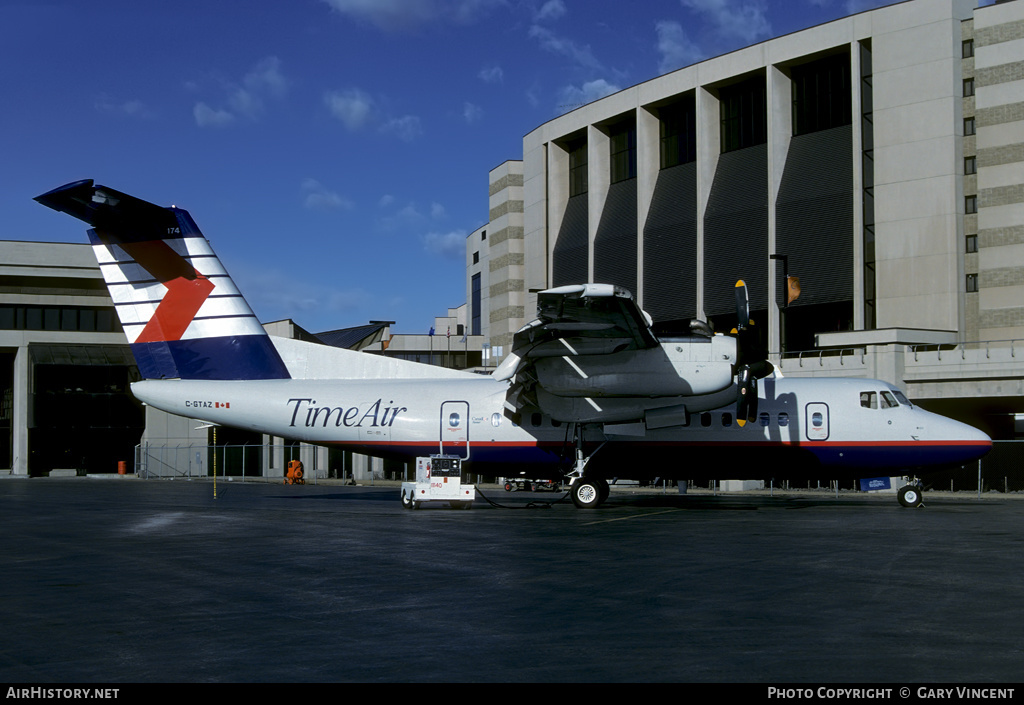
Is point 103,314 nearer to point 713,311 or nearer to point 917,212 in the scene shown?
point 713,311

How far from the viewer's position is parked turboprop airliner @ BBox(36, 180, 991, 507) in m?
24.5

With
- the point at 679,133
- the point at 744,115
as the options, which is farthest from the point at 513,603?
the point at 679,133

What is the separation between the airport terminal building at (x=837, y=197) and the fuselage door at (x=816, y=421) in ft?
55.6

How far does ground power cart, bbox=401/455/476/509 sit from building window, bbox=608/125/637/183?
161 ft

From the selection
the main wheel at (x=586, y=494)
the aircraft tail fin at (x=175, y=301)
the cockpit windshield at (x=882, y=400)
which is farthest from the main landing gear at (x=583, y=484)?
the aircraft tail fin at (x=175, y=301)

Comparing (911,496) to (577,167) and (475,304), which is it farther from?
(475,304)

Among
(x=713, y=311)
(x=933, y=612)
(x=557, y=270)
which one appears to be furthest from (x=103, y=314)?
(x=933, y=612)

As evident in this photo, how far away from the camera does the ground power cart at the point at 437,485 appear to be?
→ 26438 millimetres

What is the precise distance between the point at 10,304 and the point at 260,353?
53380mm

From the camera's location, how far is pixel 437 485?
86.8 feet

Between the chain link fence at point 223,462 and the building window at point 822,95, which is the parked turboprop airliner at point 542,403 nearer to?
the building window at point 822,95
